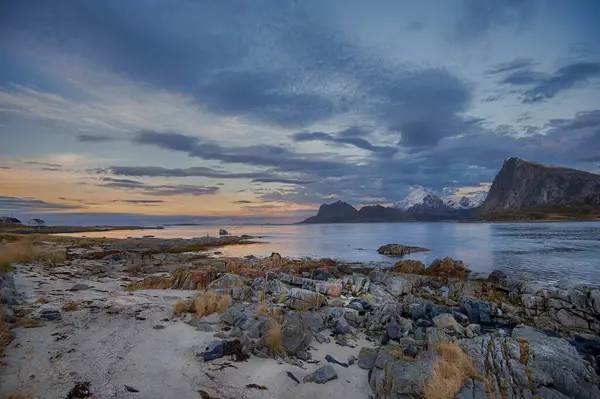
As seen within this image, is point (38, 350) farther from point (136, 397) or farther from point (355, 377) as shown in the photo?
point (355, 377)

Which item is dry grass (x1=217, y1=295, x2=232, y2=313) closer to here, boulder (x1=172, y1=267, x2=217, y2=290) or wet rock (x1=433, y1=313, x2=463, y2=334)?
boulder (x1=172, y1=267, x2=217, y2=290)

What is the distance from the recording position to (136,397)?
22.3 ft

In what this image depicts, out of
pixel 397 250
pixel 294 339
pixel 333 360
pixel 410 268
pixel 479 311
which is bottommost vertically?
pixel 397 250

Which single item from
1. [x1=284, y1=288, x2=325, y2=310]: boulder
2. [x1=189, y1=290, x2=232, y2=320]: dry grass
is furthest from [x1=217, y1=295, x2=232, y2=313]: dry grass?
[x1=284, y1=288, x2=325, y2=310]: boulder

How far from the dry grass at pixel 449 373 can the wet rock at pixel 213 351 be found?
17.9 ft

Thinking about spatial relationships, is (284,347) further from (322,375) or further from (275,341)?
(322,375)

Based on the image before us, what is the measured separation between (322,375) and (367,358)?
1.86 meters

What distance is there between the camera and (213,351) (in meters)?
9.05

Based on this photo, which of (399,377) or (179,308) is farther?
(179,308)

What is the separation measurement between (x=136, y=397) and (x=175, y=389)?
812 millimetres

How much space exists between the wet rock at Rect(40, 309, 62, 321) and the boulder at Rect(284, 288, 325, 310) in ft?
29.0

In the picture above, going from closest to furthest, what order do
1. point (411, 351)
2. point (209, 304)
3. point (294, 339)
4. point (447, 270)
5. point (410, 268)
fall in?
point (411, 351) < point (294, 339) < point (209, 304) < point (447, 270) < point (410, 268)

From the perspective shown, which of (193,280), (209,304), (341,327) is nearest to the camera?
(341,327)

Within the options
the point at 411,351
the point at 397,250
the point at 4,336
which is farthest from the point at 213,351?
the point at 397,250
